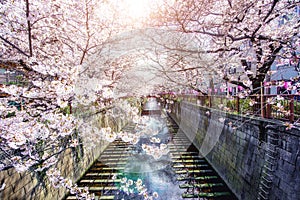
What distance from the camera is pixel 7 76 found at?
38.0ft

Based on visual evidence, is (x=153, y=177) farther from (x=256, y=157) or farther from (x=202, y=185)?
(x=256, y=157)

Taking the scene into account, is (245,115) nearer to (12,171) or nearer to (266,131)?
(266,131)

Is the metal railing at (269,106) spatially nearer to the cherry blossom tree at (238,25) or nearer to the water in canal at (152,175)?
the cherry blossom tree at (238,25)

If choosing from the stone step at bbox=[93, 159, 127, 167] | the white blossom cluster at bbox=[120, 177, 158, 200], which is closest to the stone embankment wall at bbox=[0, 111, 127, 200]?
the stone step at bbox=[93, 159, 127, 167]

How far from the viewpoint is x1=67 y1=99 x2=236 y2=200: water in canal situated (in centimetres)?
856

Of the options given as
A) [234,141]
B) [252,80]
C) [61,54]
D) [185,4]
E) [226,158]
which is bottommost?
[226,158]

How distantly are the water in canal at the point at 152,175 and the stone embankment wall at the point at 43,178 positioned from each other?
23.9 inches

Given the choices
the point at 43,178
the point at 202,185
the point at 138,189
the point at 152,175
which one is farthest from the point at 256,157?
the point at 43,178

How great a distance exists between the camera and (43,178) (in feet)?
22.8

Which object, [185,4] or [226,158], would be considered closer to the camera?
[185,4]

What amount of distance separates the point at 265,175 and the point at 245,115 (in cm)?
265

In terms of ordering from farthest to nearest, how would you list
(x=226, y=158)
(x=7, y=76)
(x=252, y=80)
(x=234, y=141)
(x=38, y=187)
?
(x=7, y=76) → (x=226, y=158) → (x=234, y=141) → (x=252, y=80) → (x=38, y=187)

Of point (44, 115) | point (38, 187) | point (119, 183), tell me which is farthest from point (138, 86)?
point (44, 115)

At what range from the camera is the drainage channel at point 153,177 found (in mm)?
8688
